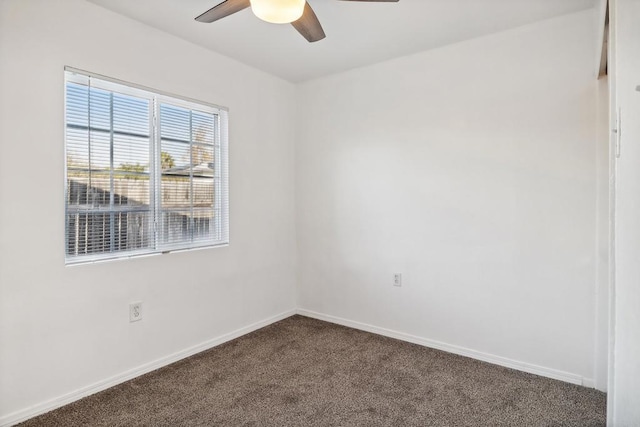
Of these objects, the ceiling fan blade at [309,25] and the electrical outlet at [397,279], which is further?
the electrical outlet at [397,279]

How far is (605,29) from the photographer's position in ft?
5.96

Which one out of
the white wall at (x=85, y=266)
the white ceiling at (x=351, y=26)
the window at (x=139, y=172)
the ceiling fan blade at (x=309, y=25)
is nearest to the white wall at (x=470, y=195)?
the white ceiling at (x=351, y=26)

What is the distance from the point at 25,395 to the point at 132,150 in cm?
157

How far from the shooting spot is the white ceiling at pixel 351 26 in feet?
7.49

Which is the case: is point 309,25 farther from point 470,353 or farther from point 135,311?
point 470,353

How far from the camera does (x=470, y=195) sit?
2.79m

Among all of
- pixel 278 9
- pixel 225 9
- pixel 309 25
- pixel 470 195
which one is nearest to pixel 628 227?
pixel 278 9

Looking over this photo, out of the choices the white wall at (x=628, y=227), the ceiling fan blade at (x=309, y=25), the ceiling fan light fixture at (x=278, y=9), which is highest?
the ceiling fan blade at (x=309, y=25)

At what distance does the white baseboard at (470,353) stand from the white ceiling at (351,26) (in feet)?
7.85

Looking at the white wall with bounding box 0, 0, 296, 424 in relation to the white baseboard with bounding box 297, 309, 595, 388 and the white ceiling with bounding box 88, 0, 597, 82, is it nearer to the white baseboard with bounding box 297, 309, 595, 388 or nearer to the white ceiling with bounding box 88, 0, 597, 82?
the white ceiling with bounding box 88, 0, 597, 82

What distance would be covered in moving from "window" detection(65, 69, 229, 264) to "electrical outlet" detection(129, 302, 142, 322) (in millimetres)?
349

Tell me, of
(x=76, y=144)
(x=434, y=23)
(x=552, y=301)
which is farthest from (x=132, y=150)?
(x=552, y=301)

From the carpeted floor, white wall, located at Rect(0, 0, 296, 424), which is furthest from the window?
the carpeted floor

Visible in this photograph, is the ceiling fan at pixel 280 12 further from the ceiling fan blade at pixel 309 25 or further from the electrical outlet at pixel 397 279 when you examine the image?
the electrical outlet at pixel 397 279
